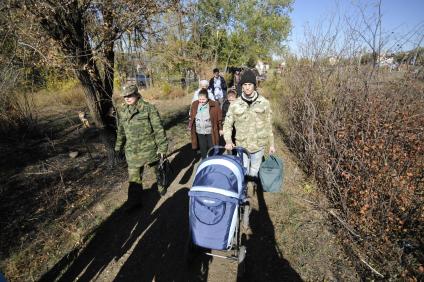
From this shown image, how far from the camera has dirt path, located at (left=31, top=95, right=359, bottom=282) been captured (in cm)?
327

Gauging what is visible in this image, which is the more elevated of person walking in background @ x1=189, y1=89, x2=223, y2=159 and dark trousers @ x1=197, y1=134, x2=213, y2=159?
person walking in background @ x1=189, y1=89, x2=223, y2=159

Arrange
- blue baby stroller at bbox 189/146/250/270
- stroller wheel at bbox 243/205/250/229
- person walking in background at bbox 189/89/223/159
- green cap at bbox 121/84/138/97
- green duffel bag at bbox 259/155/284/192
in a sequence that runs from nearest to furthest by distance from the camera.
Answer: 1. blue baby stroller at bbox 189/146/250/270
2. stroller wheel at bbox 243/205/250/229
3. green cap at bbox 121/84/138/97
4. green duffel bag at bbox 259/155/284/192
5. person walking in background at bbox 189/89/223/159

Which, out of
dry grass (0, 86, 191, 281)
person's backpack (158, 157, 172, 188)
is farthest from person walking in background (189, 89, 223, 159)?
dry grass (0, 86, 191, 281)

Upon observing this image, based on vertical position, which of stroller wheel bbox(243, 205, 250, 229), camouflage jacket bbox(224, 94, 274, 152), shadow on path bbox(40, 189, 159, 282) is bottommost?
shadow on path bbox(40, 189, 159, 282)

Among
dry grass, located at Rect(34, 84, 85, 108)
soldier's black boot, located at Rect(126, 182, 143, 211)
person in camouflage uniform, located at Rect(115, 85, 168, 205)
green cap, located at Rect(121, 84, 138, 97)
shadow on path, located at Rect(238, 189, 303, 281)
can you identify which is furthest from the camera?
dry grass, located at Rect(34, 84, 85, 108)

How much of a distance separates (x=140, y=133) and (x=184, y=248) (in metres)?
1.95

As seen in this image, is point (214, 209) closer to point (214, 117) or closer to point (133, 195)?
point (133, 195)

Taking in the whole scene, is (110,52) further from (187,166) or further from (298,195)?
(298,195)

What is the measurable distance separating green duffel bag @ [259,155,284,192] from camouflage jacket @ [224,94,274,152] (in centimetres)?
29

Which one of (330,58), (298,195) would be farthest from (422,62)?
(298,195)

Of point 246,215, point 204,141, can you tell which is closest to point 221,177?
point 246,215

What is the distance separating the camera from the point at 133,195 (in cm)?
450

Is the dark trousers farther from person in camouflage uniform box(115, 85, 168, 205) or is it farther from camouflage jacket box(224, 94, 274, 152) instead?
camouflage jacket box(224, 94, 274, 152)

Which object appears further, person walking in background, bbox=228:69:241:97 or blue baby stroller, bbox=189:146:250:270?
person walking in background, bbox=228:69:241:97
